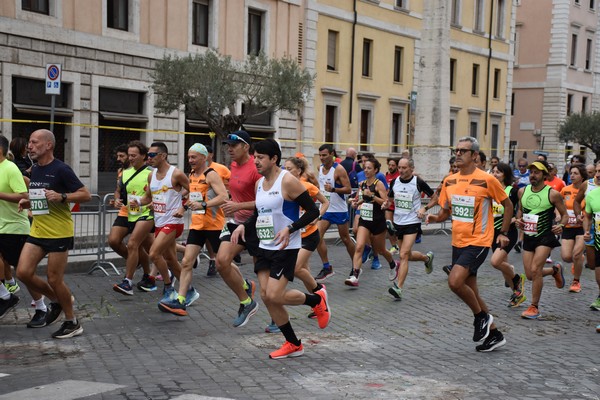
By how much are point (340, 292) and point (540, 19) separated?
5023cm

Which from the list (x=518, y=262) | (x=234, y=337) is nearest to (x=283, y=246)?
(x=234, y=337)

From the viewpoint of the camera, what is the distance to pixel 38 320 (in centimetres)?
862

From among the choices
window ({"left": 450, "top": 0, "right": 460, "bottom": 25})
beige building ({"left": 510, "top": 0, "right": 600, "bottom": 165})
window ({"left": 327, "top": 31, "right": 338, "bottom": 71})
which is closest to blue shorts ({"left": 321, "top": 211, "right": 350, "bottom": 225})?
window ({"left": 327, "top": 31, "right": 338, "bottom": 71})

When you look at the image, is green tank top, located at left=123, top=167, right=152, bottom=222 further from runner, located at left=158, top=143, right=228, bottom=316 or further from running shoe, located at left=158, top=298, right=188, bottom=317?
running shoe, located at left=158, top=298, right=188, bottom=317

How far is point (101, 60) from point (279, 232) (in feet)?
61.9

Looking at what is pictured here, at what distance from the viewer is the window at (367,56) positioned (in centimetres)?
3759

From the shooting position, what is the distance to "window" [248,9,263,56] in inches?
1216

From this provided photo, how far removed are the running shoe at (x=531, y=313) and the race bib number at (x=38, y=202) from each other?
17.7 ft

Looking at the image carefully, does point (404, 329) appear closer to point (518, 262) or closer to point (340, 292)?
point (340, 292)

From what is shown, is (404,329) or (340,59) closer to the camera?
(404,329)

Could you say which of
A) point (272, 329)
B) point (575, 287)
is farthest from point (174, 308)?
point (575, 287)

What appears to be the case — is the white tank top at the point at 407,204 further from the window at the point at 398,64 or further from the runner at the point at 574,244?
the window at the point at 398,64

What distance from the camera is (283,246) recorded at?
729 cm

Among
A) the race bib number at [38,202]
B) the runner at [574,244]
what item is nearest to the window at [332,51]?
the runner at [574,244]
